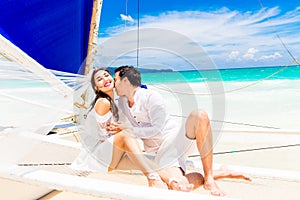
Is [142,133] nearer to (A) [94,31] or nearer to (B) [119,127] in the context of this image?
(B) [119,127]

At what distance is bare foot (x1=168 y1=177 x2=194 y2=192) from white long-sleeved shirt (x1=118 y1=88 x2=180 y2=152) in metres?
0.19

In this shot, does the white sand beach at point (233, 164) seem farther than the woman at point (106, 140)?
Yes

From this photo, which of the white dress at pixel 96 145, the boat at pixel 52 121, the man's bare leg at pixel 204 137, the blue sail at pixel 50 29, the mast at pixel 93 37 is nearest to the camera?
the boat at pixel 52 121

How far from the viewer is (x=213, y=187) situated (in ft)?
3.63

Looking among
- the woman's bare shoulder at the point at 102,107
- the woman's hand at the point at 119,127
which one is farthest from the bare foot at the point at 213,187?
the woman's bare shoulder at the point at 102,107

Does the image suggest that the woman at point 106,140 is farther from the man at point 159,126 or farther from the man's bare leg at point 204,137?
the man's bare leg at point 204,137

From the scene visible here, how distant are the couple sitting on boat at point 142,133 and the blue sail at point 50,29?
44cm

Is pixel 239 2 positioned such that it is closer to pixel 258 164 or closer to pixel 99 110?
pixel 258 164

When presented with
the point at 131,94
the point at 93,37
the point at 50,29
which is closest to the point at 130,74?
the point at 131,94

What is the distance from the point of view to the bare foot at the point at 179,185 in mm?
1074

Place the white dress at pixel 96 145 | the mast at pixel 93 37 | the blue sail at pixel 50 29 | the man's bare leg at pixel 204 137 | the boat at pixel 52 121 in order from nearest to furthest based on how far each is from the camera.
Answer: the boat at pixel 52 121 → the man's bare leg at pixel 204 137 → the white dress at pixel 96 145 → the blue sail at pixel 50 29 → the mast at pixel 93 37

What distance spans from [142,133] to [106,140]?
137 mm

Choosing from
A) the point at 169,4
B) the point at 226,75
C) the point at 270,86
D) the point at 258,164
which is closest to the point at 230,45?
the point at 226,75

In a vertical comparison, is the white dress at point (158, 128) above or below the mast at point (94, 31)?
below
